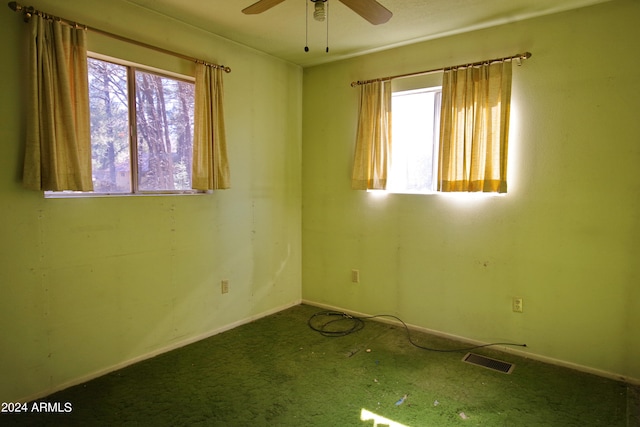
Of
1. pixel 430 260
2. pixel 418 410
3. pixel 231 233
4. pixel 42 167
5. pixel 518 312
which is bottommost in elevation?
pixel 418 410

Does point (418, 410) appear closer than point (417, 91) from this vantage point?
Yes

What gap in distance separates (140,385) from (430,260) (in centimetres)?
252

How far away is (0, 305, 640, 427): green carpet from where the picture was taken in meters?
2.17

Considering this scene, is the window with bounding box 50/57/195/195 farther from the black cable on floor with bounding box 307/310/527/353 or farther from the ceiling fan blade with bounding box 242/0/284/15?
the black cable on floor with bounding box 307/310/527/353

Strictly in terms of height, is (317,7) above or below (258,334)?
above

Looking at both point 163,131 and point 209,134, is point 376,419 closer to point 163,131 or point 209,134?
point 209,134

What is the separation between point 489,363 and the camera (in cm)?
285

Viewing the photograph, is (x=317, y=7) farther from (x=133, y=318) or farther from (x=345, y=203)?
(x=133, y=318)

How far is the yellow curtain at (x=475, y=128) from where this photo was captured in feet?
9.43

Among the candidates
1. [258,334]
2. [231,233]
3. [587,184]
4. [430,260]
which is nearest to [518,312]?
[430,260]

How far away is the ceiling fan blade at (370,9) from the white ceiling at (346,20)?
0.56m

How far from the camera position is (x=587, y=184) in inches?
105

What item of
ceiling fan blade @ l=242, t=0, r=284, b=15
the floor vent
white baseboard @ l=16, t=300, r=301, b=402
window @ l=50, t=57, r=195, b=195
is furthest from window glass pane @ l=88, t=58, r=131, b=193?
the floor vent

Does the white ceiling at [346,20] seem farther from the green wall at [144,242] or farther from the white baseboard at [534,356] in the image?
the white baseboard at [534,356]
